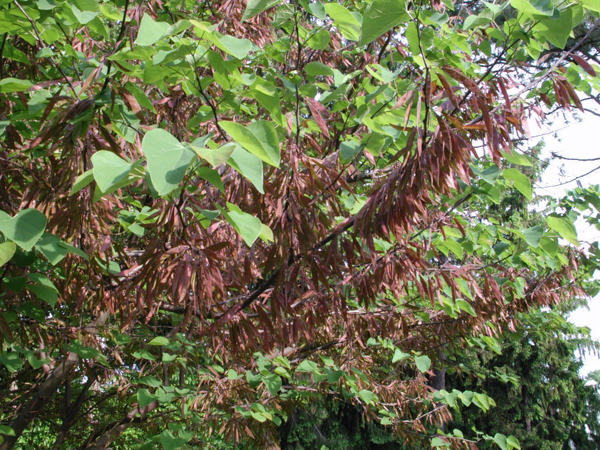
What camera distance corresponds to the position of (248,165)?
71 cm

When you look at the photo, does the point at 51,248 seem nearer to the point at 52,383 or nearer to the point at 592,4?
the point at 592,4

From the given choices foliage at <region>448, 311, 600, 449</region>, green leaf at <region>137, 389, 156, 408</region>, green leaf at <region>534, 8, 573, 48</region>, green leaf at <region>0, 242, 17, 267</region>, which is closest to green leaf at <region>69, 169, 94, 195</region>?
green leaf at <region>0, 242, 17, 267</region>

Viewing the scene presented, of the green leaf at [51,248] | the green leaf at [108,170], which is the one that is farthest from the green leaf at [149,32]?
the green leaf at [51,248]

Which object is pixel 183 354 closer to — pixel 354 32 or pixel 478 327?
pixel 478 327

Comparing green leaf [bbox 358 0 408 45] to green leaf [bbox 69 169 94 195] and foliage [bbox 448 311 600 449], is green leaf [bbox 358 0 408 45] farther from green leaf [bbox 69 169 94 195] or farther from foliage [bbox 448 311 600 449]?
foliage [bbox 448 311 600 449]

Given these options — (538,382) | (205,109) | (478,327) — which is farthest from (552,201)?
(538,382)

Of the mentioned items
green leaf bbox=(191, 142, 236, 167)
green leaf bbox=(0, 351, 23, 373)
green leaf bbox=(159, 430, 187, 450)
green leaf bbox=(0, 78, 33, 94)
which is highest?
green leaf bbox=(0, 78, 33, 94)

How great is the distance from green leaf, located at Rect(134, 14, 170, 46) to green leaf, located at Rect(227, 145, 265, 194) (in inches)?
12.8

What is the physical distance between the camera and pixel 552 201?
2939 millimetres

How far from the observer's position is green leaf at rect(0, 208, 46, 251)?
0.79 metres

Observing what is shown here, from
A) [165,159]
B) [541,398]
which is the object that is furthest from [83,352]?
[541,398]

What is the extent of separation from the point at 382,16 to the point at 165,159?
466 millimetres

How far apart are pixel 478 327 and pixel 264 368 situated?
50.2 inches

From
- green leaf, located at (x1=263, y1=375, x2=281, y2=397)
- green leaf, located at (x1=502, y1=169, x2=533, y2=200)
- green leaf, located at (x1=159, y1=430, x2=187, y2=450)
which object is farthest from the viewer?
green leaf, located at (x1=263, y1=375, x2=281, y2=397)
